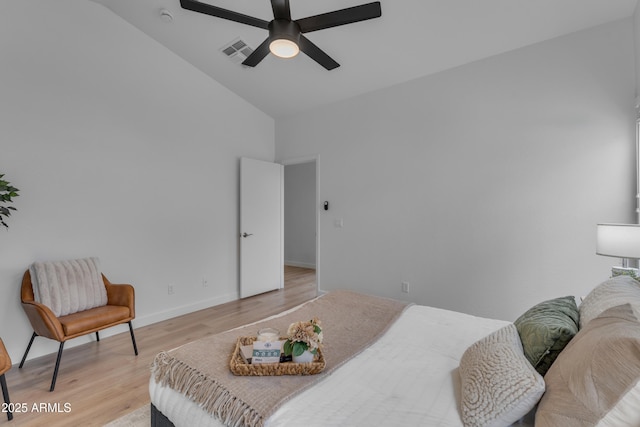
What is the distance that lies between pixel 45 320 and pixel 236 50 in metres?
3.07

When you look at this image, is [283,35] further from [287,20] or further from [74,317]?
[74,317]

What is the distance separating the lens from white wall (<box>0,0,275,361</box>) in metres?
2.60

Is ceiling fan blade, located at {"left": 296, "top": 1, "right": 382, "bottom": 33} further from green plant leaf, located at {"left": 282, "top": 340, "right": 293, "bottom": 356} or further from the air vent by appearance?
green plant leaf, located at {"left": 282, "top": 340, "right": 293, "bottom": 356}

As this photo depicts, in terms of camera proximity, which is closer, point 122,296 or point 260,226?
point 122,296

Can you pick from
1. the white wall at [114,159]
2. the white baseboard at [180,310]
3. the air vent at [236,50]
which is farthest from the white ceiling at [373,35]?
the white baseboard at [180,310]

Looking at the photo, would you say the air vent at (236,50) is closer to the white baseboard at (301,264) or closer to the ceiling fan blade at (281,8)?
the ceiling fan blade at (281,8)

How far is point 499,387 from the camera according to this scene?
958 millimetres

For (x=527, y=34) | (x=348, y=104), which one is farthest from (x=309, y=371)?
(x=348, y=104)

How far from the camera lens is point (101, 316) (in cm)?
248

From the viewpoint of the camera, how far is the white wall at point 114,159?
260 centimetres

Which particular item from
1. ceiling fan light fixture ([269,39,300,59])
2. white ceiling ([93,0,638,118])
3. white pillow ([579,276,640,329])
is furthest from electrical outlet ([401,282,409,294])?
ceiling fan light fixture ([269,39,300,59])

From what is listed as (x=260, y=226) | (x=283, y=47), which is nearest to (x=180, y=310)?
(x=260, y=226)

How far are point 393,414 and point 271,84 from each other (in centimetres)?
390

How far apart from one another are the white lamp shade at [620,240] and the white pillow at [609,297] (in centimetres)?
41
